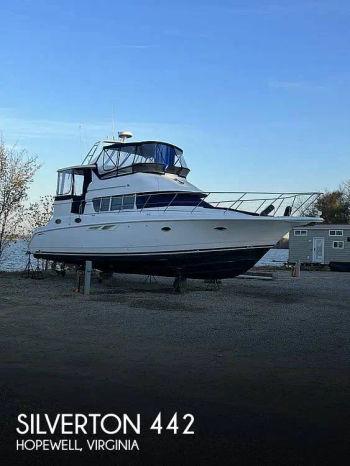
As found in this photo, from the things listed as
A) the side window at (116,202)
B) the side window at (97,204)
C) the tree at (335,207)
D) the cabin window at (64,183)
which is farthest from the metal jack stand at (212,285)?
the tree at (335,207)

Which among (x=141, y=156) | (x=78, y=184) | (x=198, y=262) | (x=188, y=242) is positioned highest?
(x=141, y=156)

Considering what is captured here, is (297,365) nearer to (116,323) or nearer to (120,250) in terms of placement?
(116,323)

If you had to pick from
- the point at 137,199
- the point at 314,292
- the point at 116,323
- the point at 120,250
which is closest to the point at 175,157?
the point at 137,199

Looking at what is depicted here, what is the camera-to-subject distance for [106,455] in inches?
149

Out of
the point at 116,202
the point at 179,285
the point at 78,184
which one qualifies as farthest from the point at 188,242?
the point at 78,184

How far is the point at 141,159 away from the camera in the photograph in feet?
58.4

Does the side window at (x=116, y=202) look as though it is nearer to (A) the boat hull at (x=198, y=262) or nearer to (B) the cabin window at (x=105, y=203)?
(B) the cabin window at (x=105, y=203)

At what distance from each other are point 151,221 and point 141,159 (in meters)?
3.15

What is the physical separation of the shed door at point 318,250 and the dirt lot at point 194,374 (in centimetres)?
2296

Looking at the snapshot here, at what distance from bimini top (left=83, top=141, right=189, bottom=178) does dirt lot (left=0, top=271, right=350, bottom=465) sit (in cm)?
686

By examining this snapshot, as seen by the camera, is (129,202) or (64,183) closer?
(129,202)

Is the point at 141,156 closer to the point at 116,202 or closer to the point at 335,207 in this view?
the point at 116,202

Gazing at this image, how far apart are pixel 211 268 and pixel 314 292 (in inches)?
136

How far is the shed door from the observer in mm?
34125
